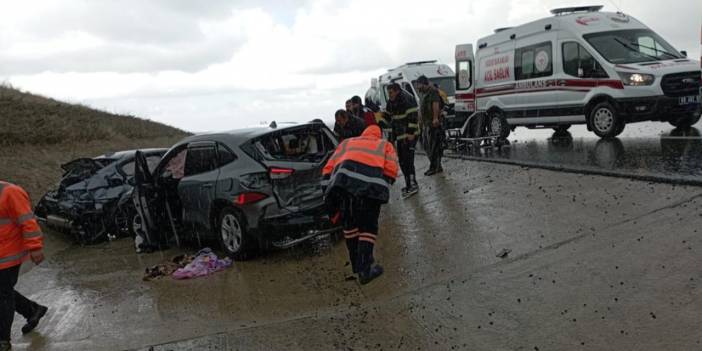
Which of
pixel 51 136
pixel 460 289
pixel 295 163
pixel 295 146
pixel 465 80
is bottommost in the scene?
pixel 460 289

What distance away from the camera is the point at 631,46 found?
12266mm

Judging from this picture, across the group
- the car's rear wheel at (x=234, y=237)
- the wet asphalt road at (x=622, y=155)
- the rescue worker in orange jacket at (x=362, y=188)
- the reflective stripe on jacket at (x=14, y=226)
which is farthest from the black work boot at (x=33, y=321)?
the wet asphalt road at (x=622, y=155)

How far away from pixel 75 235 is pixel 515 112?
33.3 feet

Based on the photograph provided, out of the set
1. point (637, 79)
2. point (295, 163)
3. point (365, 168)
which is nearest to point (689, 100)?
point (637, 79)

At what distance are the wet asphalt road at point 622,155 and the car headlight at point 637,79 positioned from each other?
1.15 m

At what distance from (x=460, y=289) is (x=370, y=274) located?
0.94 meters

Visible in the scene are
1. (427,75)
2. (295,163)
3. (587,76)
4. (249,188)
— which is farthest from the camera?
(427,75)

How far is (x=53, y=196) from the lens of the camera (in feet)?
37.7

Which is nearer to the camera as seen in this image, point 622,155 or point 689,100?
point 622,155

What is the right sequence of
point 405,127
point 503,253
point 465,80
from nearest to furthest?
1. point 503,253
2. point 405,127
3. point 465,80

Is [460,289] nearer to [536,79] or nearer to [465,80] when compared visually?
[536,79]

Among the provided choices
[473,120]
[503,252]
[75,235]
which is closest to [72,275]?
[75,235]

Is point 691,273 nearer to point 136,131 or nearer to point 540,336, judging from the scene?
point 540,336

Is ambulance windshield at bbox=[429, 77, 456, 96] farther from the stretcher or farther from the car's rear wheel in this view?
the car's rear wheel
